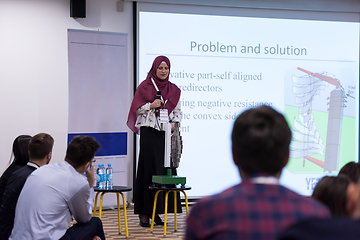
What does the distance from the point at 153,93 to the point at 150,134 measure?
42 centimetres

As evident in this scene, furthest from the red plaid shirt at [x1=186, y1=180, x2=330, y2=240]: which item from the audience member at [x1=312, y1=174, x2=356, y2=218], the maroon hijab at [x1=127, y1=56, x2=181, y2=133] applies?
the maroon hijab at [x1=127, y1=56, x2=181, y2=133]

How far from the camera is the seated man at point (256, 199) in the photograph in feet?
3.01

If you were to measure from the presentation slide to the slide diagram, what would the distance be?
0.05ft

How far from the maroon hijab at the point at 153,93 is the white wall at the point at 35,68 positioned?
1519 mm

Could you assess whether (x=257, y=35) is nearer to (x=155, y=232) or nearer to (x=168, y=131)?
(x=168, y=131)

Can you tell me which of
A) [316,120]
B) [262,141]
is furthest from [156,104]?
[262,141]

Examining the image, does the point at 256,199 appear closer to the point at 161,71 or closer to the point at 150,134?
the point at 150,134

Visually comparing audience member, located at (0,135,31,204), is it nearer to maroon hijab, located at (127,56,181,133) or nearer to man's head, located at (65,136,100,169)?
man's head, located at (65,136,100,169)

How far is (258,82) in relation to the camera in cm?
603

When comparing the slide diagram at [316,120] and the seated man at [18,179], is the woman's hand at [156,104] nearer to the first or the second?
the seated man at [18,179]

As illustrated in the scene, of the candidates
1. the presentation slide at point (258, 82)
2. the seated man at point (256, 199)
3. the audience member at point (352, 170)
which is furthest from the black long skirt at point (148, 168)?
the seated man at point (256, 199)

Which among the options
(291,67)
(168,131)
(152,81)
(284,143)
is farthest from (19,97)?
(284,143)

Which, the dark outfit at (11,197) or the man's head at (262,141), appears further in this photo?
the dark outfit at (11,197)

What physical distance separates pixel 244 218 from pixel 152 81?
140 inches
